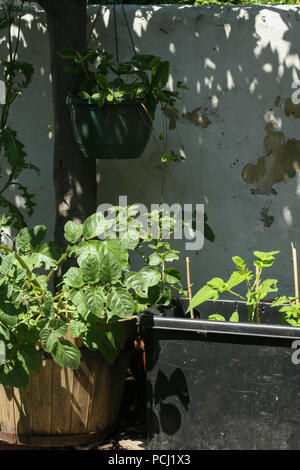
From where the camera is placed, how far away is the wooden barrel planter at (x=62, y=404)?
306 centimetres

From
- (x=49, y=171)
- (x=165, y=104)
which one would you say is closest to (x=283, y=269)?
(x=165, y=104)

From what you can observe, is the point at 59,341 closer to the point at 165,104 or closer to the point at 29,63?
the point at 165,104

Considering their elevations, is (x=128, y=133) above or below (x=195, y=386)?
above

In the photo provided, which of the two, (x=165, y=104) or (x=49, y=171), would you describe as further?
(x=49, y=171)

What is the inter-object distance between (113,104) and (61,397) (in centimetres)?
141

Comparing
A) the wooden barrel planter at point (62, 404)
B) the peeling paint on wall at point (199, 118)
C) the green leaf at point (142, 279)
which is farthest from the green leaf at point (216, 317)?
the peeling paint on wall at point (199, 118)

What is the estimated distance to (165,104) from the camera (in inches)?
154

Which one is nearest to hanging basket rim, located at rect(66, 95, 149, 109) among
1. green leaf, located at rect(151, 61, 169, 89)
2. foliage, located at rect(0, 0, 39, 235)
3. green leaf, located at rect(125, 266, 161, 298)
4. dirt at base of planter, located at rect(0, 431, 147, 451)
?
green leaf, located at rect(151, 61, 169, 89)

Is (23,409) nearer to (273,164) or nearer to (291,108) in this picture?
(273,164)

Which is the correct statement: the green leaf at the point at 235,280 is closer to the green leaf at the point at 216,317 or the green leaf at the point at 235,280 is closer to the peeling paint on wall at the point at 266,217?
the green leaf at the point at 216,317

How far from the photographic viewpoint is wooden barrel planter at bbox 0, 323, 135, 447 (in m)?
3.06

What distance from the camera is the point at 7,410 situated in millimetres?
3150

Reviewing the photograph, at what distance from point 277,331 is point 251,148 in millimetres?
1467

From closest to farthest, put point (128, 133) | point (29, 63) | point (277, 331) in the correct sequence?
point (277, 331)
point (128, 133)
point (29, 63)
